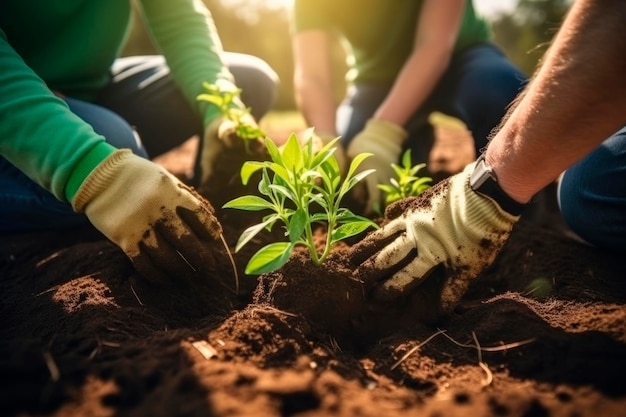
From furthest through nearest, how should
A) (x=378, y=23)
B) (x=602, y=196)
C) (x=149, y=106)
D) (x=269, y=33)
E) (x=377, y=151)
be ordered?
(x=269, y=33)
(x=378, y=23)
(x=149, y=106)
(x=377, y=151)
(x=602, y=196)

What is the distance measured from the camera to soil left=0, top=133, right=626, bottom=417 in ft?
3.64

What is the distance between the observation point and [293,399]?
1.10 meters

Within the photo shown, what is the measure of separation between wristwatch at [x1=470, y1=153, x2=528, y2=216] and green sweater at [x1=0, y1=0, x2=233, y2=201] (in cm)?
133

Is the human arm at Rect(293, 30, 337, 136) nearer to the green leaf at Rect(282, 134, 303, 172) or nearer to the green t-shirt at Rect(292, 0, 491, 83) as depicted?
the green t-shirt at Rect(292, 0, 491, 83)

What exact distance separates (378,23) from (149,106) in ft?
5.36

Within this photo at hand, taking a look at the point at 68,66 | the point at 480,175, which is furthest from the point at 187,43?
the point at 480,175

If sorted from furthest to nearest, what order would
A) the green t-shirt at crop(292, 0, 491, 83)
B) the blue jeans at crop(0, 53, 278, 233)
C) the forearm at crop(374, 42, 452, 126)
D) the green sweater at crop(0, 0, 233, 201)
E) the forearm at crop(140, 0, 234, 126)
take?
1. the green t-shirt at crop(292, 0, 491, 83)
2. the forearm at crop(374, 42, 452, 126)
3. the forearm at crop(140, 0, 234, 126)
4. the blue jeans at crop(0, 53, 278, 233)
5. the green sweater at crop(0, 0, 233, 201)

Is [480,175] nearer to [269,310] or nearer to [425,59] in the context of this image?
[269,310]

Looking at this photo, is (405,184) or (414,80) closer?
(405,184)

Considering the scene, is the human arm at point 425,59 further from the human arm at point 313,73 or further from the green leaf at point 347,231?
the green leaf at point 347,231

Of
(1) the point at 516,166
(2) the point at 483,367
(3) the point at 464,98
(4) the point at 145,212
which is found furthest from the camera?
(3) the point at 464,98

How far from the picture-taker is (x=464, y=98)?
2.88 metres

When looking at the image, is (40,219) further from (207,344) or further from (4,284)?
(207,344)

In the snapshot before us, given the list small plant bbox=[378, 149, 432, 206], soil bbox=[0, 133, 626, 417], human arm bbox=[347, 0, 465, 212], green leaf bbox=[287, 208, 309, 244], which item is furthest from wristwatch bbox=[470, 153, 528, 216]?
human arm bbox=[347, 0, 465, 212]
